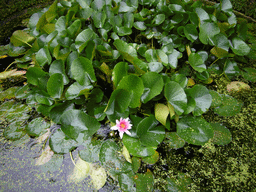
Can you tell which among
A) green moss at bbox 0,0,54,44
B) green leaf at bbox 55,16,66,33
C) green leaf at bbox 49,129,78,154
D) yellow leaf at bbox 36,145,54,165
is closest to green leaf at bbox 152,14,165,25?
green leaf at bbox 55,16,66,33

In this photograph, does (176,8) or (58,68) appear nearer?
(58,68)

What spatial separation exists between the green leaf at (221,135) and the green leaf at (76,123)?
2.61ft

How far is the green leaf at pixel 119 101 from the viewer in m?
0.92

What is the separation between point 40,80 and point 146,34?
0.92 m

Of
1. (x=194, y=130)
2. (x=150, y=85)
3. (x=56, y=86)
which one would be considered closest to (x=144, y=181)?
(x=194, y=130)

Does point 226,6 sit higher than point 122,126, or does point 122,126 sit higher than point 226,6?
point 226,6

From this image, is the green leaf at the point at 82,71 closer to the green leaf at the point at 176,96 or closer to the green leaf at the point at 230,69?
the green leaf at the point at 176,96

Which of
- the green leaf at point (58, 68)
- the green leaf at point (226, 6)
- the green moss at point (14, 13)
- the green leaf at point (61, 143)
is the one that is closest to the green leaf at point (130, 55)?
the green leaf at point (58, 68)

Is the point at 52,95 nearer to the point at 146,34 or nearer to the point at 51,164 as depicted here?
the point at 51,164

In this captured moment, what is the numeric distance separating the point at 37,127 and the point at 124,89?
25.9 inches

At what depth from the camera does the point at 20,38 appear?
56.6 inches

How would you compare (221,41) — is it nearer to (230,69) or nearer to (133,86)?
(230,69)

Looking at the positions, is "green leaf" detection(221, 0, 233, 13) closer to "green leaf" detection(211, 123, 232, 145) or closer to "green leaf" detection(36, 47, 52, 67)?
"green leaf" detection(211, 123, 232, 145)

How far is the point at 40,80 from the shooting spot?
108 centimetres
